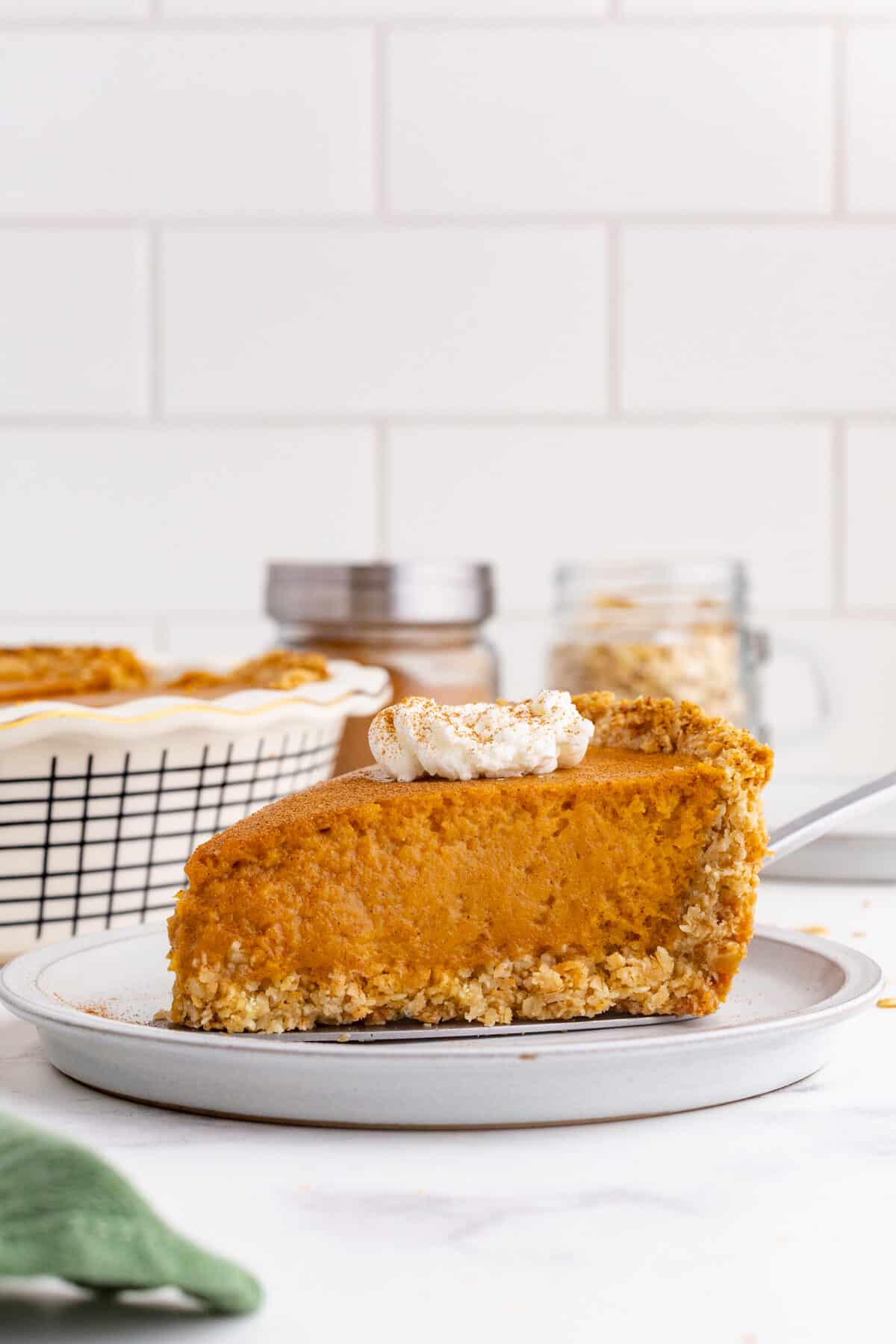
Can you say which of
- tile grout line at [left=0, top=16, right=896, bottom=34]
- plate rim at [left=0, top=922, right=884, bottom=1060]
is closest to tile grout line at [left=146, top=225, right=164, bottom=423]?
tile grout line at [left=0, top=16, right=896, bottom=34]

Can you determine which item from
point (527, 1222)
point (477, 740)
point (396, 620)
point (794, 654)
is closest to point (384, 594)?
point (396, 620)

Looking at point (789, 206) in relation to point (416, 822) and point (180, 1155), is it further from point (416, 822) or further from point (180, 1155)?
point (180, 1155)

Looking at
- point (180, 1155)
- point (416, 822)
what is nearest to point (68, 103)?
point (416, 822)

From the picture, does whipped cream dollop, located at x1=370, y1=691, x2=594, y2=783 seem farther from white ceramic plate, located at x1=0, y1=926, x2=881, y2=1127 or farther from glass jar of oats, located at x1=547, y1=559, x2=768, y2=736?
glass jar of oats, located at x1=547, y1=559, x2=768, y2=736

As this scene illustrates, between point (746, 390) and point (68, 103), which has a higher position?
point (68, 103)

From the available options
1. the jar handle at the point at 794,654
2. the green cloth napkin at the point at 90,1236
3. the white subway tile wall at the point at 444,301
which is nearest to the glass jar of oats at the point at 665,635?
the jar handle at the point at 794,654

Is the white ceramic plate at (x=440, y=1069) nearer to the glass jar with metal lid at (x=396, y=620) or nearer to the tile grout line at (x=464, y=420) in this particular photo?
the glass jar with metal lid at (x=396, y=620)

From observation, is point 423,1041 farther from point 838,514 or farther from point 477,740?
point 838,514

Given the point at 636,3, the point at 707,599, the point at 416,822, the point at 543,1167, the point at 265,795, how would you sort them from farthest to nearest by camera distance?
the point at 636,3 → the point at 707,599 → the point at 265,795 → the point at 416,822 → the point at 543,1167
